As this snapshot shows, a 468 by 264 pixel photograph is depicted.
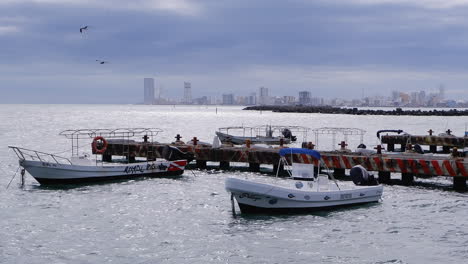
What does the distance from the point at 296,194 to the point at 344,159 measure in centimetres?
1231

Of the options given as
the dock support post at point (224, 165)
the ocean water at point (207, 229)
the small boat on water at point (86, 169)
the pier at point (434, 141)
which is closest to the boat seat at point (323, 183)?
the ocean water at point (207, 229)

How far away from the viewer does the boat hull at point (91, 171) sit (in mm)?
36000

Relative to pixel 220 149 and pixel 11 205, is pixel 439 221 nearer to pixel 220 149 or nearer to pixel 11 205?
pixel 220 149

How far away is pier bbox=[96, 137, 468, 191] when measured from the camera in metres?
34.9

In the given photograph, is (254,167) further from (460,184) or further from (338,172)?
(460,184)

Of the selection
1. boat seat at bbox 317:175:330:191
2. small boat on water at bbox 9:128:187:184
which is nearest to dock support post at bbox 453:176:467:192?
boat seat at bbox 317:175:330:191

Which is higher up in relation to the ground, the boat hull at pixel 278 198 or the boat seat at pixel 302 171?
the boat seat at pixel 302 171

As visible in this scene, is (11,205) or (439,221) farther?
(11,205)

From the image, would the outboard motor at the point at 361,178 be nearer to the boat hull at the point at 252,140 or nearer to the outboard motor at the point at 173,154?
the outboard motor at the point at 173,154

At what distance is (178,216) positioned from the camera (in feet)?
91.6

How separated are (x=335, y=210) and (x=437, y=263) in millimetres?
8869

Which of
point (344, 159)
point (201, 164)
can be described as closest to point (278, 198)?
point (344, 159)

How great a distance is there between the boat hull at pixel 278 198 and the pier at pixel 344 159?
8253 millimetres

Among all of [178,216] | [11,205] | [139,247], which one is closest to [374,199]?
[178,216]
